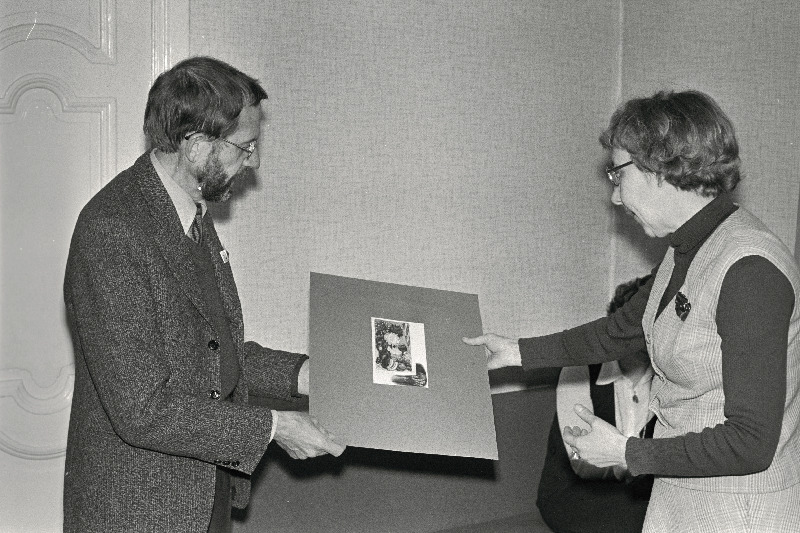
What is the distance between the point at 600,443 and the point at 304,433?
0.68m

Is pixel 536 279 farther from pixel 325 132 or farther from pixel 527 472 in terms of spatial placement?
pixel 325 132

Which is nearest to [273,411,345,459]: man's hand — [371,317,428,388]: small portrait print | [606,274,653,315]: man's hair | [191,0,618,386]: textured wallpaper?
[371,317,428,388]: small portrait print

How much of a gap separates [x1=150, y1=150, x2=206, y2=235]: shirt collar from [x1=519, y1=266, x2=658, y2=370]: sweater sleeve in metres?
0.95

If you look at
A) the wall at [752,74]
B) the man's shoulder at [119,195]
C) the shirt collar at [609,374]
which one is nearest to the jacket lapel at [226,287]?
the man's shoulder at [119,195]

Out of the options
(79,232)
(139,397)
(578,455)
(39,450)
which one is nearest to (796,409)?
(578,455)

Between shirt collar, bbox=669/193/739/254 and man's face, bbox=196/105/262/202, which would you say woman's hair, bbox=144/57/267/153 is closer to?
man's face, bbox=196/105/262/202

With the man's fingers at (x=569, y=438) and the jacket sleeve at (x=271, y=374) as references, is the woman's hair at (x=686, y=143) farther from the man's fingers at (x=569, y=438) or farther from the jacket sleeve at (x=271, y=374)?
the jacket sleeve at (x=271, y=374)

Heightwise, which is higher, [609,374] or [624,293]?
[624,293]

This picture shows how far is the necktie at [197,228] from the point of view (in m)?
2.22

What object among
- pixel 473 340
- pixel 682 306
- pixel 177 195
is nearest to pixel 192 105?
pixel 177 195

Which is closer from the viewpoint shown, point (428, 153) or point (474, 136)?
point (428, 153)

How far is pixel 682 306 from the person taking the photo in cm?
185

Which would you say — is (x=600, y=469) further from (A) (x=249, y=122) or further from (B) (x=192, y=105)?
(B) (x=192, y=105)

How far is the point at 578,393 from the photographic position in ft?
11.4
